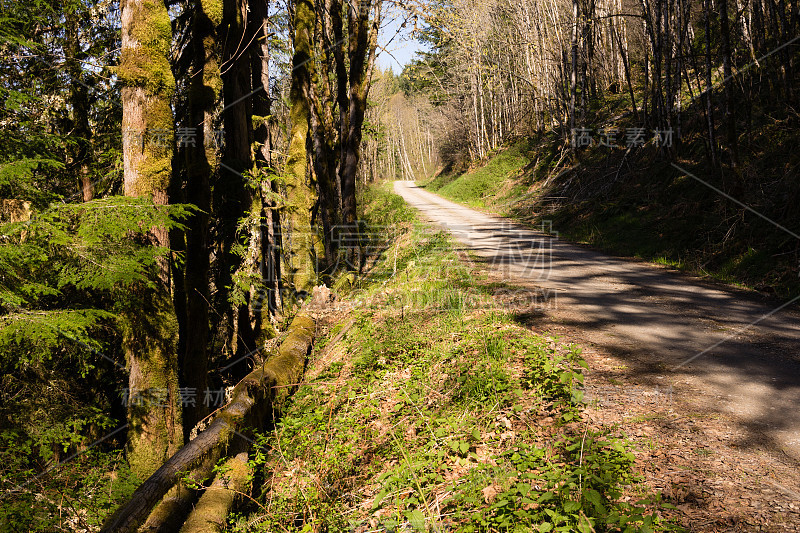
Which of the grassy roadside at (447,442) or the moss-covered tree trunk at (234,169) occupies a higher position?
the moss-covered tree trunk at (234,169)

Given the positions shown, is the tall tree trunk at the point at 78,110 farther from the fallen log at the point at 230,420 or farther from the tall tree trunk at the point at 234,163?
the fallen log at the point at 230,420

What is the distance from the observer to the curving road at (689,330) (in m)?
3.87

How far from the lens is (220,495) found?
14.0 feet

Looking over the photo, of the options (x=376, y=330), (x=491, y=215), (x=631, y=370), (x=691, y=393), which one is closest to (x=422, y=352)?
(x=376, y=330)

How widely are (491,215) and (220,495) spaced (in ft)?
53.1

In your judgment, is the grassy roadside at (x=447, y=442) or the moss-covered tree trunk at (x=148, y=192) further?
the moss-covered tree trunk at (x=148, y=192)

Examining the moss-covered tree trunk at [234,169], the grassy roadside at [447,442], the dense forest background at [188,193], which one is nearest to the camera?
the grassy roadside at [447,442]

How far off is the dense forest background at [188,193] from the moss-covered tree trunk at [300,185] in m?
0.05

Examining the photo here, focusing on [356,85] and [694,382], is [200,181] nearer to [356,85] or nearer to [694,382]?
[356,85]

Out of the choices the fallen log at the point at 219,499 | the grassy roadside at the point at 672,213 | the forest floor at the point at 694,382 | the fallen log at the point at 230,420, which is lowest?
the fallen log at the point at 219,499

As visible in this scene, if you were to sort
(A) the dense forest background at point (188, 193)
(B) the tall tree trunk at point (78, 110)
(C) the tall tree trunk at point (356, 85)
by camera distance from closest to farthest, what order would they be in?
1. (A) the dense forest background at point (188, 193)
2. (B) the tall tree trunk at point (78, 110)
3. (C) the tall tree trunk at point (356, 85)

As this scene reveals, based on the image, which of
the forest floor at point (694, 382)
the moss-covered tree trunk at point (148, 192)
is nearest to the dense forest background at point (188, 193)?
the moss-covered tree trunk at point (148, 192)

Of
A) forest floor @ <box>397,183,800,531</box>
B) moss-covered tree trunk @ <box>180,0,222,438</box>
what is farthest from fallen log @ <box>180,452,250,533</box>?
forest floor @ <box>397,183,800,531</box>

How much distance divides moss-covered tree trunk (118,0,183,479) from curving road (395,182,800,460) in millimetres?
4553
